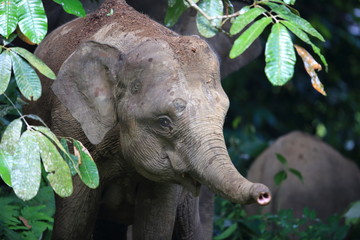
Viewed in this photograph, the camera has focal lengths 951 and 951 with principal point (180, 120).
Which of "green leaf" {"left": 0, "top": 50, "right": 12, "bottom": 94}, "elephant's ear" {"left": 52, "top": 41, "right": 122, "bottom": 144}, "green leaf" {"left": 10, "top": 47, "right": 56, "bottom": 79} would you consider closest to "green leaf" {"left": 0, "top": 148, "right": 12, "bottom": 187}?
"green leaf" {"left": 0, "top": 50, "right": 12, "bottom": 94}

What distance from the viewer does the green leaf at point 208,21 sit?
157 inches

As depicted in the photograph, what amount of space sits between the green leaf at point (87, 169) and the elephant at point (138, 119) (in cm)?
25

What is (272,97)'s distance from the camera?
34.1ft

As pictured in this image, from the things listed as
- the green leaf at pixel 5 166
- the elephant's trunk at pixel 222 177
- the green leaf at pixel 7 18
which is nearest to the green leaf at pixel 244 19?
the elephant's trunk at pixel 222 177

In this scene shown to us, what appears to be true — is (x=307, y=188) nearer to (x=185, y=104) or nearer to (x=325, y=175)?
(x=325, y=175)

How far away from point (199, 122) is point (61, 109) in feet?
2.86

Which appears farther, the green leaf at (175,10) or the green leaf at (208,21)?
the green leaf at (175,10)

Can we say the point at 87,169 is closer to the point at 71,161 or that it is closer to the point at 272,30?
the point at 71,161

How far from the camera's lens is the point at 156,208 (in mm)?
4477

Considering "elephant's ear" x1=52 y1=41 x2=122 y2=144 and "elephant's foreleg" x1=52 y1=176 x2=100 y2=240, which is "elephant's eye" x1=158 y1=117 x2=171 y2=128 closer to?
"elephant's ear" x1=52 y1=41 x2=122 y2=144

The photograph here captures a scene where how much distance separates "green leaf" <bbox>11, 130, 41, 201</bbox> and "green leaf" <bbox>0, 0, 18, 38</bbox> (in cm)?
45

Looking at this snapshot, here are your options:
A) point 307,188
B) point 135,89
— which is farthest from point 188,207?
point 307,188

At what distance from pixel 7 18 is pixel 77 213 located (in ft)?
3.70

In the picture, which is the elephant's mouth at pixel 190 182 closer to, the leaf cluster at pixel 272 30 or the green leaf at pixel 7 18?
the leaf cluster at pixel 272 30
